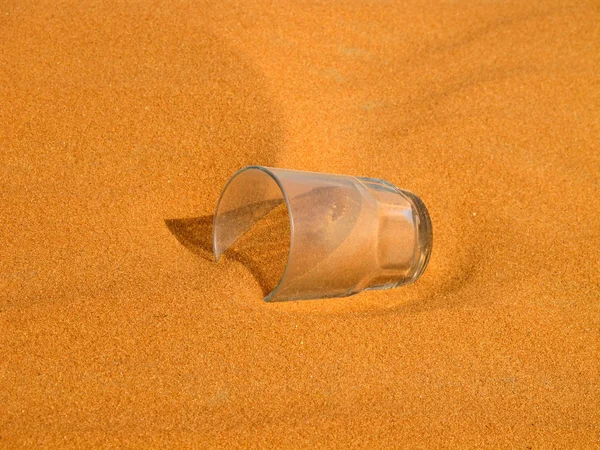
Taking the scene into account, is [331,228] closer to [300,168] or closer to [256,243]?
[256,243]

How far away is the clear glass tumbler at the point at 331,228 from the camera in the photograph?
63.3 inches

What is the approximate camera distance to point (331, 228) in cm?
→ 166

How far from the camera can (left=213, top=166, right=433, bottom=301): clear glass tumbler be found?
5.27 ft

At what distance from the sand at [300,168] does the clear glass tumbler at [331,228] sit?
3.6 inches

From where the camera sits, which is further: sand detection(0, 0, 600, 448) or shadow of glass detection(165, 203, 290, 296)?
shadow of glass detection(165, 203, 290, 296)

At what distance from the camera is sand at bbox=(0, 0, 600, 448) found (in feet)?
5.07

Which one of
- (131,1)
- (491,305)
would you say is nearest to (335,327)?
(491,305)

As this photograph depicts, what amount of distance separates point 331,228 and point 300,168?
1.73 ft

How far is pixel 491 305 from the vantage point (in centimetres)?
188

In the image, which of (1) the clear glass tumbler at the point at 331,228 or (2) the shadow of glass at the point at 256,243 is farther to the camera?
(2) the shadow of glass at the point at 256,243

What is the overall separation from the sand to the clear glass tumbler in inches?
3.6

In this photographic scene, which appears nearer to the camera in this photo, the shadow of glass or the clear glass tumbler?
the clear glass tumbler

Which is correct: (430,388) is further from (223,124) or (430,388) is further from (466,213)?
(223,124)

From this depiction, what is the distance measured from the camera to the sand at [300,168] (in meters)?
1.54
